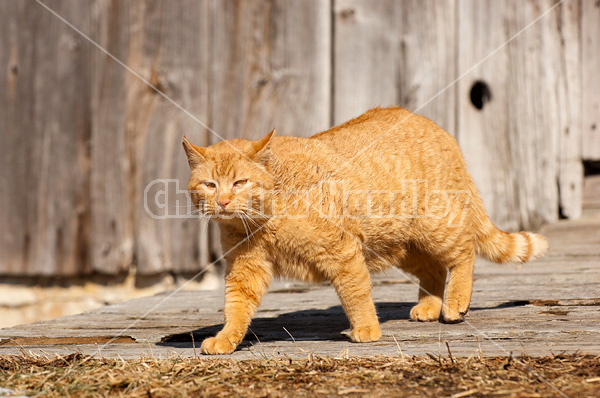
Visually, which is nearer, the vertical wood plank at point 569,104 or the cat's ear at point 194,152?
the cat's ear at point 194,152

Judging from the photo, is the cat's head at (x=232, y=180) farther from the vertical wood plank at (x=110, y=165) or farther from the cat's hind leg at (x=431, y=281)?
the vertical wood plank at (x=110, y=165)

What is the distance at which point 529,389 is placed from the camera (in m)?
2.02

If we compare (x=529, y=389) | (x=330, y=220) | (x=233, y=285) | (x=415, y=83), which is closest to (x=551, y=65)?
(x=415, y=83)

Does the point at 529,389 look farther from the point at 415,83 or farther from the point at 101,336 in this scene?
the point at 415,83

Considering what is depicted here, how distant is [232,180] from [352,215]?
0.60 metres

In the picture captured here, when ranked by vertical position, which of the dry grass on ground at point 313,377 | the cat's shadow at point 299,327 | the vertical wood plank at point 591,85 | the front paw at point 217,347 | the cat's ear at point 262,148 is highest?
the vertical wood plank at point 591,85

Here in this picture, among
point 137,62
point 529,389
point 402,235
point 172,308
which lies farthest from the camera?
point 137,62

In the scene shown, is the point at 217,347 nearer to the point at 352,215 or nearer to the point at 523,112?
the point at 352,215

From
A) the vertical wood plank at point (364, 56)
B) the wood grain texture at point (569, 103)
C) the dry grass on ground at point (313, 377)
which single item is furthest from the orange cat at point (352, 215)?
the wood grain texture at point (569, 103)

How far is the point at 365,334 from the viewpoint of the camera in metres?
3.00

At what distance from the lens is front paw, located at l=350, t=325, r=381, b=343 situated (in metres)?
2.99

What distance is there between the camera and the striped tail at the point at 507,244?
12.3 feet

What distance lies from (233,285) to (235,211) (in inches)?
16.4

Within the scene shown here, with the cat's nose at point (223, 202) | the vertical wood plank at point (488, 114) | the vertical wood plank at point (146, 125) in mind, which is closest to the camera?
the cat's nose at point (223, 202)
